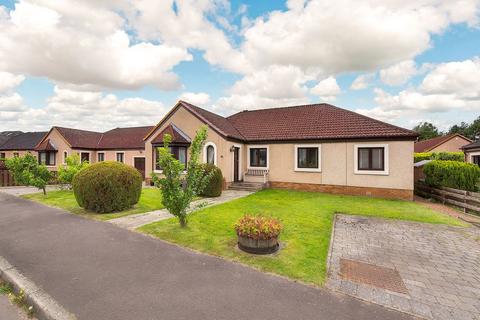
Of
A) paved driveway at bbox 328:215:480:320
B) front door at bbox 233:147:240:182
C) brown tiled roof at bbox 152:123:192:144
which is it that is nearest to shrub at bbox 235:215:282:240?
paved driveway at bbox 328:215:480:320

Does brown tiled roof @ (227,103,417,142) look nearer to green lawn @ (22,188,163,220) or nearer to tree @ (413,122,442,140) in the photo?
green lawn @ (22,188,163,220)

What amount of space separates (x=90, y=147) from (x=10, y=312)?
99.3 feet

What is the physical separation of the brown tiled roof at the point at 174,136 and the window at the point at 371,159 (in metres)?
11.6

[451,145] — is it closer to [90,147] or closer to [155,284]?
[155,284]

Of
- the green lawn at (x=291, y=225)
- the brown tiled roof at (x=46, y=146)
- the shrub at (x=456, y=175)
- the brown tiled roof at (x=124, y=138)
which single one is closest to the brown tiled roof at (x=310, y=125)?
the shrub at (x=456, y=175)

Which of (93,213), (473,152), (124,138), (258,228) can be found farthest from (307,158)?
(124,138)

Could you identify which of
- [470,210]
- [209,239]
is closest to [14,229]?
[209,239]

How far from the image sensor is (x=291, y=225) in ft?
27.0

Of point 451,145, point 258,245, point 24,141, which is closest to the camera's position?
point 258,245

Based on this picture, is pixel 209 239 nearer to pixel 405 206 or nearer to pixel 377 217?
pixel 377 217

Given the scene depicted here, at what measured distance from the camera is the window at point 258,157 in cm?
1781

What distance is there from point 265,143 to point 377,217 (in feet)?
31.0

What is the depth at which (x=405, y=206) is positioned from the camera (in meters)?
11.9

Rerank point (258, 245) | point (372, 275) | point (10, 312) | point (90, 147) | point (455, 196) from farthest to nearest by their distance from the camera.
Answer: point (90, 147) → point (455, 196) → point (258, 245) → point (372, 275) → point (10, 312)
